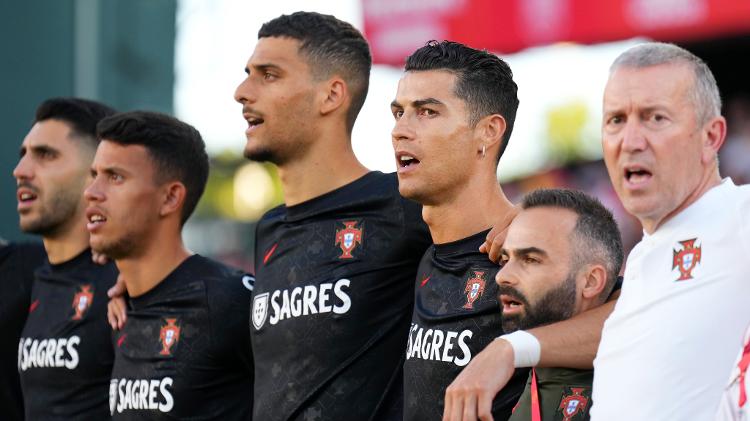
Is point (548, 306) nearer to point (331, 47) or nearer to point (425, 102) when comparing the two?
point (425, 102)

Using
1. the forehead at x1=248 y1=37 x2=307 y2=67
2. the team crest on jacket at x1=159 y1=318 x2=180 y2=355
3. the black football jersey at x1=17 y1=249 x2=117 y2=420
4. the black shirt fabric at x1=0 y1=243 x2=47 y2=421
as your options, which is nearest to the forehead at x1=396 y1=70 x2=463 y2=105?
the forehead at x1=248 y1=37 x2=307 y2=67

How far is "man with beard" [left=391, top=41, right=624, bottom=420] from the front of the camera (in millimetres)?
4309

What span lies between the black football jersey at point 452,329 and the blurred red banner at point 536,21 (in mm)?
5667

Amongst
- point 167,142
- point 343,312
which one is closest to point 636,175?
point 343,312

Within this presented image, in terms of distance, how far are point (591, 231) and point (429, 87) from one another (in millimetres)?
834

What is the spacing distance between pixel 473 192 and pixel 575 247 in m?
0.63

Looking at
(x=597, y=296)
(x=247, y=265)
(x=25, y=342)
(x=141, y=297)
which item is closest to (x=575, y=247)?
(x=597, y=296)

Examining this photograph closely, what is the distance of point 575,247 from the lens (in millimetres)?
4008

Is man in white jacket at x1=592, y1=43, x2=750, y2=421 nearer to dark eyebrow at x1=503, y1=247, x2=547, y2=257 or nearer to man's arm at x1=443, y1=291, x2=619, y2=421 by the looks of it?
man's arm at x1=443, y1=291, x2=619, y2=421

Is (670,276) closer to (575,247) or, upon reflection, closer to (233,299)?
(575,247)

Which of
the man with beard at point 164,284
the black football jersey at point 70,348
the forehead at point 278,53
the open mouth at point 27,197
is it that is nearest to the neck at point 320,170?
the forehead at point 278,53

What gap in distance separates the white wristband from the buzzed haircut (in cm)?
77

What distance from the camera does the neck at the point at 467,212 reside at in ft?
14.9

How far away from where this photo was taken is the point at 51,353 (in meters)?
5.93
